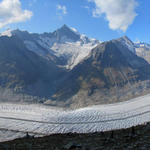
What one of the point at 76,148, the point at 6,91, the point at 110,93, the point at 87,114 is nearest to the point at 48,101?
the point at 6,91

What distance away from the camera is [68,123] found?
177 feet

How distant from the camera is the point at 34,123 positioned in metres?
55.8

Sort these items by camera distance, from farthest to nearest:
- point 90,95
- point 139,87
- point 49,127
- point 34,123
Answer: point 139,87
point 90,95
point 34,123
point 49,127

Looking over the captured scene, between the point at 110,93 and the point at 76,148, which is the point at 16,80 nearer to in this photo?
the point at 110,93

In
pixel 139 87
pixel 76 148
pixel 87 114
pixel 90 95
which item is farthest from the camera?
pixel 139 87

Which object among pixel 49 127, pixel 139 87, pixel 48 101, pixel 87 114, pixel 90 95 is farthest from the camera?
pixel 139 87

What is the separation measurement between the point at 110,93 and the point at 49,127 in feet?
426

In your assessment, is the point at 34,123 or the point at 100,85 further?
the point at 100,85

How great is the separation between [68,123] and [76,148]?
43.1 metres

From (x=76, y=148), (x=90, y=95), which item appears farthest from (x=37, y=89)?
(x=76, y=148)

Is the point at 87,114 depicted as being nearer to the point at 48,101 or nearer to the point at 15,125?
the point at 15,125

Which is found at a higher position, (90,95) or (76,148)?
(90,95)

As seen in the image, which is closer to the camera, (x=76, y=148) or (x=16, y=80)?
(x=76, y=148)

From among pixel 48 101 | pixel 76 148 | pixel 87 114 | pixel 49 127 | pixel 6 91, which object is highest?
pixel 6 91
